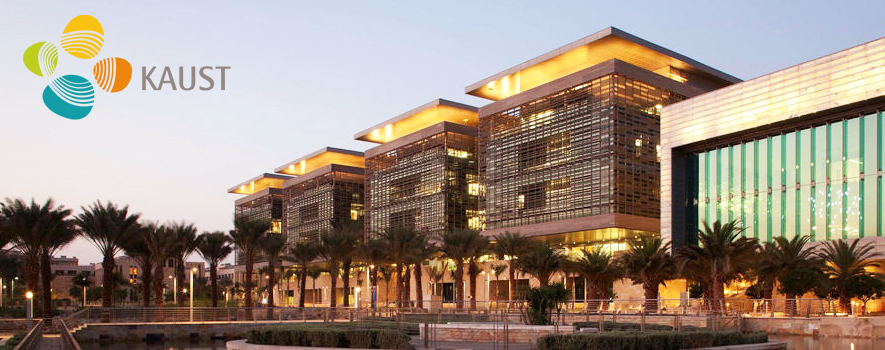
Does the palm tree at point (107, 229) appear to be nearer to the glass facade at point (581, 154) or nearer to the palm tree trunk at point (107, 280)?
the palm tree trunk at point (107, 280)

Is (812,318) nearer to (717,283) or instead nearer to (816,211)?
(717,283)

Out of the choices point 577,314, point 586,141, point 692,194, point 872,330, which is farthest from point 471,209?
point 872,330

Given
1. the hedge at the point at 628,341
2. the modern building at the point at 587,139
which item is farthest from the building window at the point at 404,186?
the hedge at the point at 628,341

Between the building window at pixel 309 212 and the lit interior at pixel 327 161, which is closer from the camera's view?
the building window at pixel 309 212

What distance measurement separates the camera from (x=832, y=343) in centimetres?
3428

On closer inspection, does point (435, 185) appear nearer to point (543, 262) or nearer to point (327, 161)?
point (543, 262)

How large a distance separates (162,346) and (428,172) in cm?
5765

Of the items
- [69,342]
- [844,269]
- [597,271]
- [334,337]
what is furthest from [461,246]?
[69,342]

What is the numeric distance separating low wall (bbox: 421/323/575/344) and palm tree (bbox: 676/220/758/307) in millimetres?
20569

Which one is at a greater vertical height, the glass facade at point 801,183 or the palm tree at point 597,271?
the glass facade at point 801,183

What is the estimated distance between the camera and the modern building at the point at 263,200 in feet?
498

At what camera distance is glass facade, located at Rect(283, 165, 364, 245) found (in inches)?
4889

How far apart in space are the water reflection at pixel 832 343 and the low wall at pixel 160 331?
28.6 metres

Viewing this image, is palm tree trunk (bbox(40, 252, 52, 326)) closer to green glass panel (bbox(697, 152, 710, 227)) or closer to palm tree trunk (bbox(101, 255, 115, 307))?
palm tree trunk (bbox(101, 255, 115, 307))
